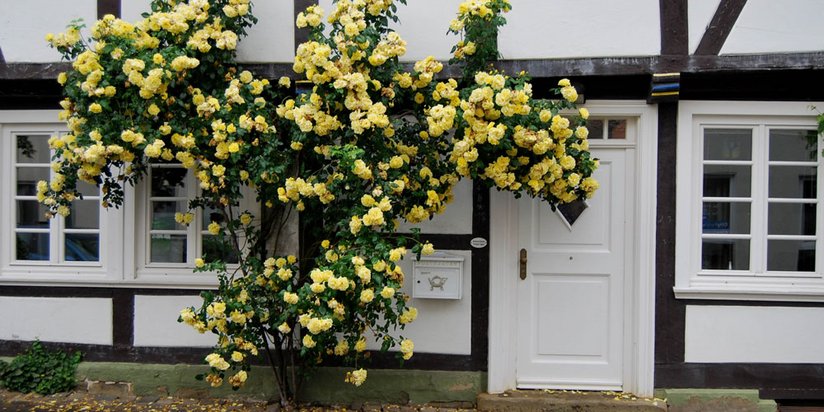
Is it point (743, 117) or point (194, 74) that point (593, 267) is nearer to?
point (743, 117)

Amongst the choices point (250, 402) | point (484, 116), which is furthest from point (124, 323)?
point (484, 116)

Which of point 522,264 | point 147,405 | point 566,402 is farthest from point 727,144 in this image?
point 147,405

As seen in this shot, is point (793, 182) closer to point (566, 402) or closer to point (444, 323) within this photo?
point (566, 402)

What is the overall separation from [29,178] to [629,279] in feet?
16.7

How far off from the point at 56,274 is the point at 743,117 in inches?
225

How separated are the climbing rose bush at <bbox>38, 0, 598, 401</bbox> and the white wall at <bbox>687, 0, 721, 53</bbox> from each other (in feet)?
3.63

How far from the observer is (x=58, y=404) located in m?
5.03

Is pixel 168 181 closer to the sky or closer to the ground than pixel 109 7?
closer to the ground

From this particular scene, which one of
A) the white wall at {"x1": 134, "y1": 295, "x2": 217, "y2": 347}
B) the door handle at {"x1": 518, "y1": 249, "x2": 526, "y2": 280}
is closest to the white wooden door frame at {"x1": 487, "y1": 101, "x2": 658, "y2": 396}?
the door handle at {"x1": 518, "y1": 249, "x2": 526, "y2": 280}

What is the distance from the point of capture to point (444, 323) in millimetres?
5062

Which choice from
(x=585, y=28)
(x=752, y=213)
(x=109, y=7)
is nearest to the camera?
(x=585, y=28)

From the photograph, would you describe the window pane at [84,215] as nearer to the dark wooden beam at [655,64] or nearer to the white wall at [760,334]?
the dark wooden beam at [655,64]

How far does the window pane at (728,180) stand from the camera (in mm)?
4957

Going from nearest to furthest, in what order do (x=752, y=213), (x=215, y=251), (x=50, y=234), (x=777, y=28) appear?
(x=777, y=28) < (x=752, y=213) < (x=215, y=251) < (x=50, y=234)
